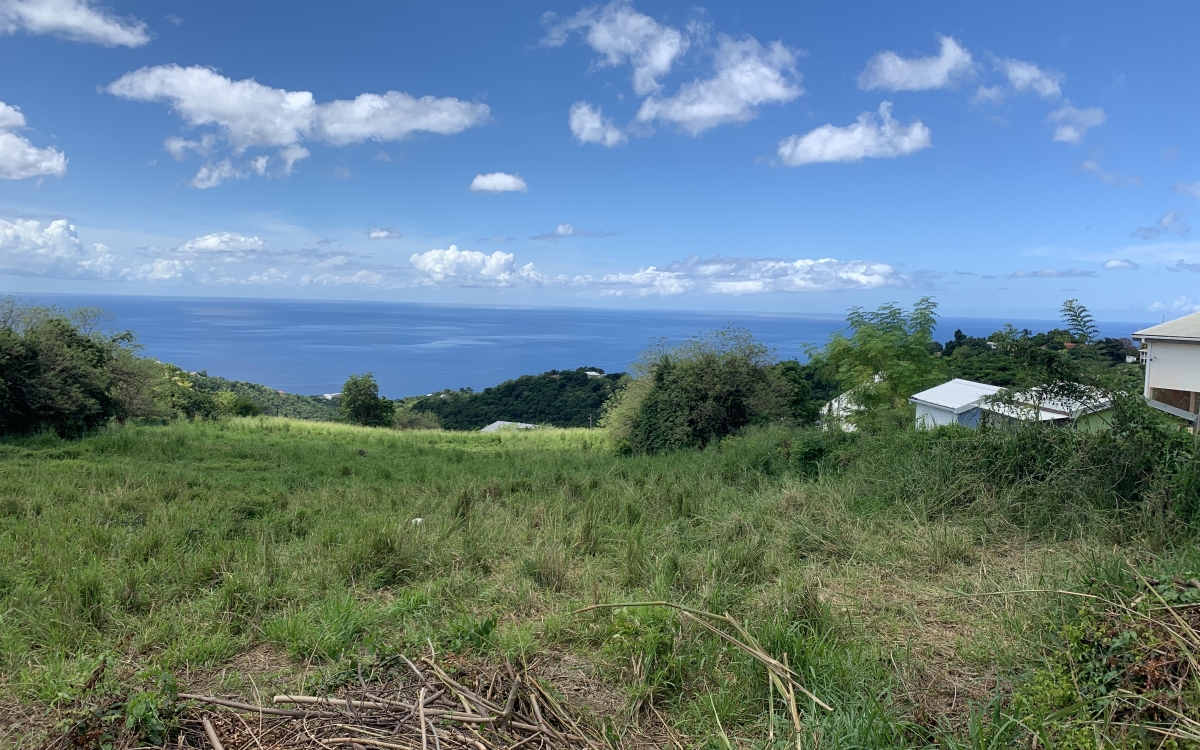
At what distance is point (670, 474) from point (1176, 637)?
7264 mm

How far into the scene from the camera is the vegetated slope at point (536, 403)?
1833 inches

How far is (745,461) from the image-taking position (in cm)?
1007

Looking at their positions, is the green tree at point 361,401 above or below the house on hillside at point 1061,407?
below

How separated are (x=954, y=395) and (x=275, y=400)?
176 feet

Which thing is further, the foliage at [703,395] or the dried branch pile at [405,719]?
the foliage at [703,395]

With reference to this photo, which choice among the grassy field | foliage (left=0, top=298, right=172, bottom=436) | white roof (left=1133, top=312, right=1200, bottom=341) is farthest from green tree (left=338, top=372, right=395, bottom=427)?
white roof (left=1133, top=312, right=1200, bottom=341)

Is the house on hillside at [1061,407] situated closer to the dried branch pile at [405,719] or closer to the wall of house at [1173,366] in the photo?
the wall of house at [1173,366]

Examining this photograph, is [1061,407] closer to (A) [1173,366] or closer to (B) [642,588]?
(B) [642,588]

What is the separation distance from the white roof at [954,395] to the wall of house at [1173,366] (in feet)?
25.0

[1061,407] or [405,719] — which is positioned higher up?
[1061,407]

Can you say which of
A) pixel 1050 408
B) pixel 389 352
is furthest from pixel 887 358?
pixel 389 352

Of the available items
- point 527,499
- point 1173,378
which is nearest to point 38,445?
point 527,499

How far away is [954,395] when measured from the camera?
795 inches

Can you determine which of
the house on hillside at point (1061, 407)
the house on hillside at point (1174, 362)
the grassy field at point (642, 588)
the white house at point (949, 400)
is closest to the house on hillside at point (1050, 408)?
the house on hillside at point (1061, 407)
